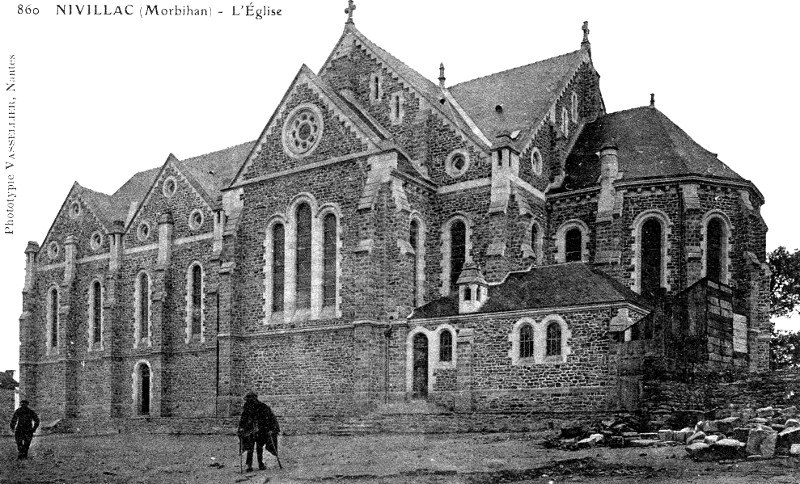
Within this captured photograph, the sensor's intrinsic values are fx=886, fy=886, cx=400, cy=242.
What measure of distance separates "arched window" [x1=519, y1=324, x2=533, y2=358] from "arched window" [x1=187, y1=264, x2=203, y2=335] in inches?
743

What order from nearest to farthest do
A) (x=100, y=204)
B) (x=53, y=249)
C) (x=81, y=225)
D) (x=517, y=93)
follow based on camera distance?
1. (x=517, y=93)
2. (x=81, y=225)
3. (x=100, y=204)
4. (x=53, y=249)

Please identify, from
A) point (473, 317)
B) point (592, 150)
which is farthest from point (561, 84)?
point (473, 317)

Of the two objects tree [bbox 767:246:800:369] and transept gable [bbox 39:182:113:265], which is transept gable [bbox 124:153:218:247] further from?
tree [bbox 767:246:800:369]

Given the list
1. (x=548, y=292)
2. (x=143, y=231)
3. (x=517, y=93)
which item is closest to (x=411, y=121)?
(x=517, y=93)

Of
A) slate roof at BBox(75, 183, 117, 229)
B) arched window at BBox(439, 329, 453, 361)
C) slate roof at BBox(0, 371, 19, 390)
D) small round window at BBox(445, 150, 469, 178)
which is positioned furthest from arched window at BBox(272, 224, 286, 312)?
slate roof at BBox(0, 371, 19, 390)

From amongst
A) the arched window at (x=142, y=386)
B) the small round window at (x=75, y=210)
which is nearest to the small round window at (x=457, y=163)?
the arched window at (x=142, y=386)

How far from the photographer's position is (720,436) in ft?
52.5

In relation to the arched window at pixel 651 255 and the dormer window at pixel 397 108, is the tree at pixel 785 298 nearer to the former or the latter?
the arched window at pixel 651 255

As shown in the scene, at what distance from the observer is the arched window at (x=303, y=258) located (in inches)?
1347

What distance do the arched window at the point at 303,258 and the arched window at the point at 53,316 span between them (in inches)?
807

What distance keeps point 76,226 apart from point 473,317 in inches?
1118

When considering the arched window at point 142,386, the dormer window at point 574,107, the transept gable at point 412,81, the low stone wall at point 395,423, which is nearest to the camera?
the low stone wall at point 395,423

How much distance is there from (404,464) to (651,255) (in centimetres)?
1954

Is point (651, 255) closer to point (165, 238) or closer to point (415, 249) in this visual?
point (415, 249)
